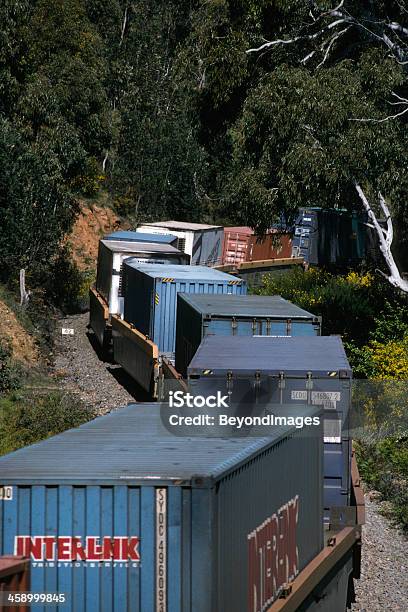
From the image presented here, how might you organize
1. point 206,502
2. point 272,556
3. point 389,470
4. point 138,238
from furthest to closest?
point 138,238, point 389,470, point 272,556, point 206,502

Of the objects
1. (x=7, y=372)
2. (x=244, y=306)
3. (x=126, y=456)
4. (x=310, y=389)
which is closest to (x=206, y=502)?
(x=126, y=456)

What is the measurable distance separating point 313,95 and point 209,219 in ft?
125

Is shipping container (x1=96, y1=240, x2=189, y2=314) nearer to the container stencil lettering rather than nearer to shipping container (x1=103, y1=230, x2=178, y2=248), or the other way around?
shipping container (x1=103, y1=230, x2=178, y2=248)

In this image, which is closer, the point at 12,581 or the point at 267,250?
the point at 12,581

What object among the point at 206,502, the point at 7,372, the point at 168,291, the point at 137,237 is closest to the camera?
the point at 206,502

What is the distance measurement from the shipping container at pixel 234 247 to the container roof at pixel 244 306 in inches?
950

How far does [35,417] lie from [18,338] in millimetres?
8666

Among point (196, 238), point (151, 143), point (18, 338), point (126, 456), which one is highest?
point (151, 143)

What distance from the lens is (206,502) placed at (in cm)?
696

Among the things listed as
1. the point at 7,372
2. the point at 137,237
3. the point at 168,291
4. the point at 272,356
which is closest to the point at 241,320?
the point at 272,356

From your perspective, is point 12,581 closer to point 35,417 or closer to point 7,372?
point 35,417

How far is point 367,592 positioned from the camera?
13.2 m

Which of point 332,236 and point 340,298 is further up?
point 332,236

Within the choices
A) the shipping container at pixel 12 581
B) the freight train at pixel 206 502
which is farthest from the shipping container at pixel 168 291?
the shipping container at pixel 12 581
